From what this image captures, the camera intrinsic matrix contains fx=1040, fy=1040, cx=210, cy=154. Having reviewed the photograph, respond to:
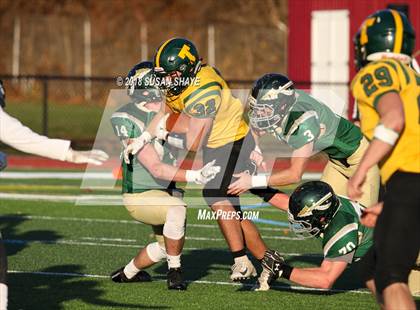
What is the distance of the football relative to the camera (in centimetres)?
849

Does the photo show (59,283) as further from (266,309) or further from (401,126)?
(401,126)

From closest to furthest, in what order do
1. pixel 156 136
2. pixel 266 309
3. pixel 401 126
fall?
pixel 401 126
pixel 266 309
pixel 156 136

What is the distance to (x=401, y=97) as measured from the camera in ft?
18.1

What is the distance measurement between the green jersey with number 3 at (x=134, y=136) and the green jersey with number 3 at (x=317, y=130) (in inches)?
42.2

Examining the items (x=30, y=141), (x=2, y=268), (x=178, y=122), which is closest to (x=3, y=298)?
(x=2, y=268)

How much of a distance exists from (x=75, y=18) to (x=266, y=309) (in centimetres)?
2935

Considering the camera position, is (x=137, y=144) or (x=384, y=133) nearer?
(x=384, y=133)

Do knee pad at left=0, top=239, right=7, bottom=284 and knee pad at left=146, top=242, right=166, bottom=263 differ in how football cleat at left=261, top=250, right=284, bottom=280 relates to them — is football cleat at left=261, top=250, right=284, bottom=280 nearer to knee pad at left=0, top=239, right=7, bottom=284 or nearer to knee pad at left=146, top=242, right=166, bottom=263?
knee pad at left=146, top=242, right=166, bottom=263

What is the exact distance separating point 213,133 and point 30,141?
3103 millimetres

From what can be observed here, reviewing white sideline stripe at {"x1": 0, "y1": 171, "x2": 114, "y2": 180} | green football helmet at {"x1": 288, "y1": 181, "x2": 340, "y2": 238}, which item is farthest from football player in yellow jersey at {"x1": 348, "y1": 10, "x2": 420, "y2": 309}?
white sideline stripe at {"x1": 0, "y1": 171, "x2": 114, "y2": 180}

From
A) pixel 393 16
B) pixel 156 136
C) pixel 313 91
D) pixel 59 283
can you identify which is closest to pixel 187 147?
pixel 156 136

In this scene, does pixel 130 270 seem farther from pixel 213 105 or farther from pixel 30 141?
pixel 30 141

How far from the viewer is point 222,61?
1351 inches

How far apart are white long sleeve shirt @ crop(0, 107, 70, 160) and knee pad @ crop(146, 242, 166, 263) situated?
253cm
